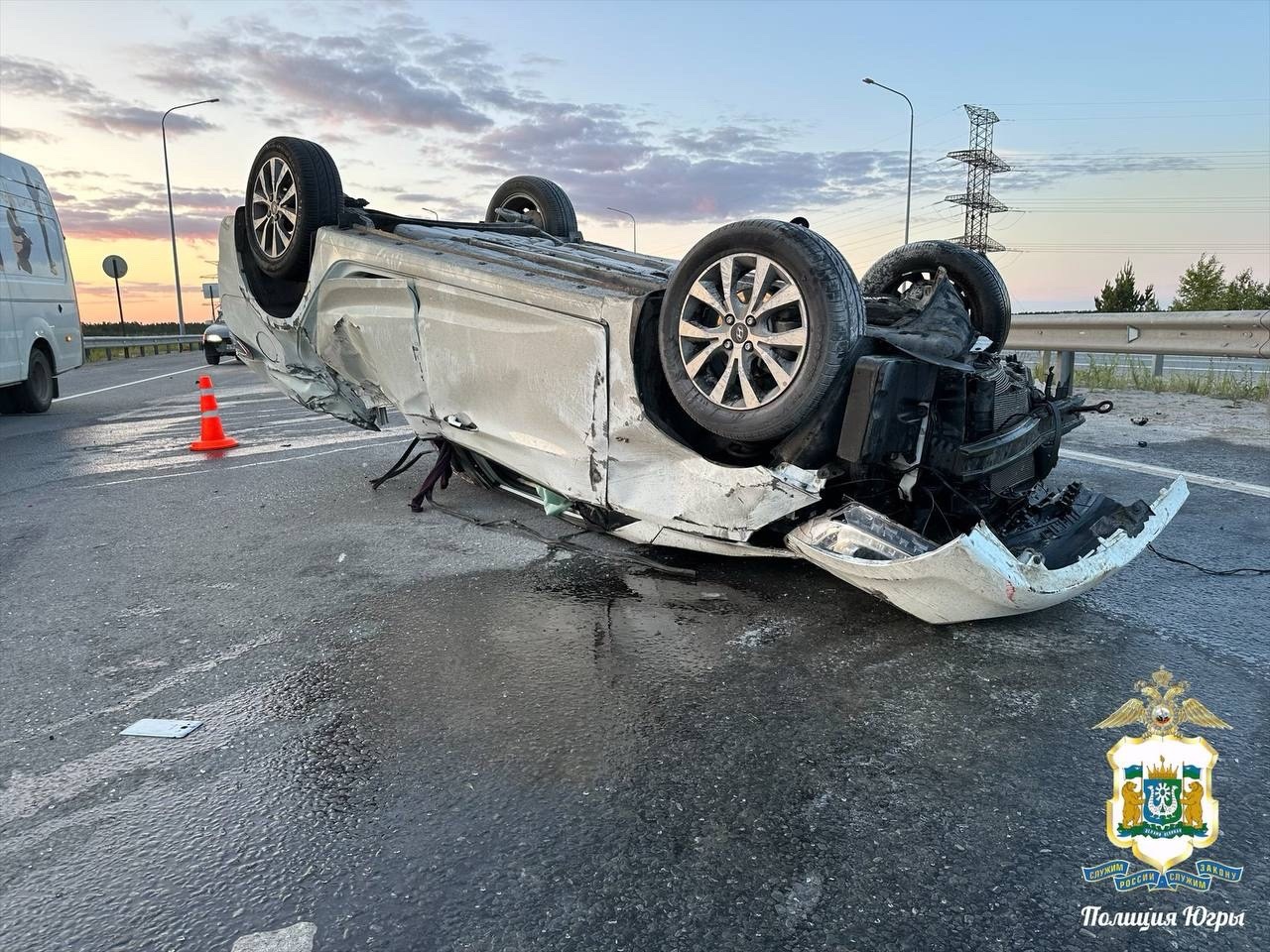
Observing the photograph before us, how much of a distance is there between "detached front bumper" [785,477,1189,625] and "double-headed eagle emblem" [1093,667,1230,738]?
0.41 meters

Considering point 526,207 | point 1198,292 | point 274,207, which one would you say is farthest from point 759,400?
point 1198,292

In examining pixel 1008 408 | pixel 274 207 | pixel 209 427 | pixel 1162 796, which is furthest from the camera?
pixel 209 427

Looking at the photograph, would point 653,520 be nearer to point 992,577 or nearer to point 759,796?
point 992,577

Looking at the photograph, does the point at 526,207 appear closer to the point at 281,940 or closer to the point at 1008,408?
the point at 1008,408

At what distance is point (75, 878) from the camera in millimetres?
1860

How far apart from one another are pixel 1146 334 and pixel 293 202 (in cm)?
800

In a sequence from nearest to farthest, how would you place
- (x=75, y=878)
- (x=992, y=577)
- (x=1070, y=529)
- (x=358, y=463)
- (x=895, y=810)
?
1. (x=75, y=878)
2. (x=895, y=810)
3. (x=992, y=577)
4. (x=1070, y=529)
5. (x=358, y=463)

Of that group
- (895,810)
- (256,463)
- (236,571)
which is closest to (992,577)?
(895,810)

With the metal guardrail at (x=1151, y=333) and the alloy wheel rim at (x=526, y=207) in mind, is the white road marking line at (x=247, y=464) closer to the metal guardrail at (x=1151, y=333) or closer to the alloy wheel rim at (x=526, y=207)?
the alloy wheel rim at (x=526, y=207)

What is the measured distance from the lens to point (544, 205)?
5.97m

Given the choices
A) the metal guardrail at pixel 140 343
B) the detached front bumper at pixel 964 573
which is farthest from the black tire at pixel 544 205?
the metal guardrail at pixel 140 343

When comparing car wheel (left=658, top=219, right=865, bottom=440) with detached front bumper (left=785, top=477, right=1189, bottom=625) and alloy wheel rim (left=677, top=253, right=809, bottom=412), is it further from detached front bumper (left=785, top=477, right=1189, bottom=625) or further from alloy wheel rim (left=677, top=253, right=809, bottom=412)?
detached front bumper (left=785, top=477, right=1189, bottom=625)

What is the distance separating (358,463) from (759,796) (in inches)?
198

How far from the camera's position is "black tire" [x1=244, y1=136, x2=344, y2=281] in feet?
16.0
